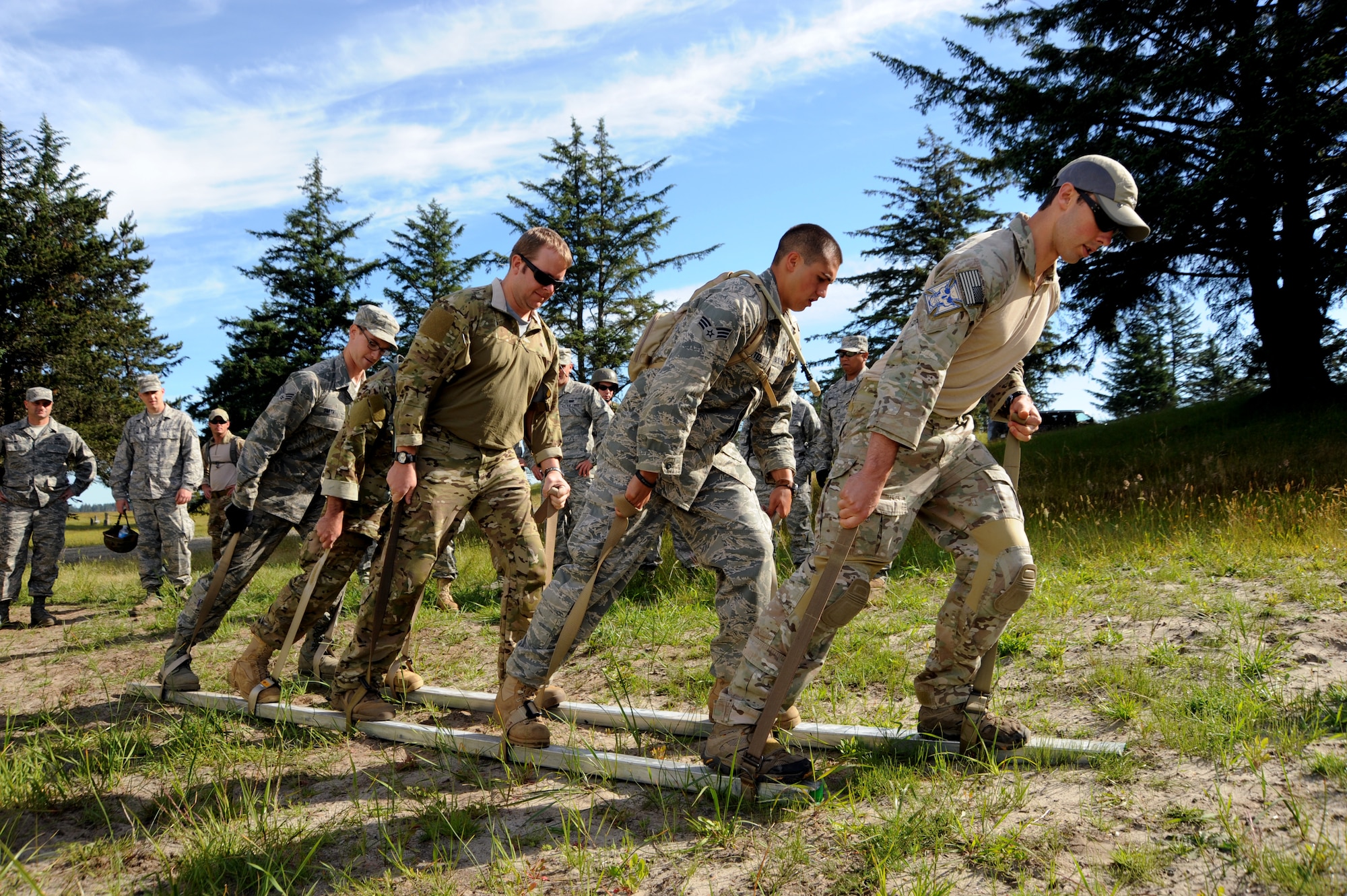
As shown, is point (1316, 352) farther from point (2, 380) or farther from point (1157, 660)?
point (2, 380)

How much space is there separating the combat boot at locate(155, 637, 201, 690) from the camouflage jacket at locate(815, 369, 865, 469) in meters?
5.86

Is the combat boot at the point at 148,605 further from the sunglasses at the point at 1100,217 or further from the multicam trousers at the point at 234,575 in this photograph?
the sunglasses at the point at 1100,217

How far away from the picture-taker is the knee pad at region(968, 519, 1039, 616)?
311cm

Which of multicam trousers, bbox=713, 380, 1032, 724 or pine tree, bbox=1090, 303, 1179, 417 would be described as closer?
multicam trousers, bbox=713, 380, 1032, 724

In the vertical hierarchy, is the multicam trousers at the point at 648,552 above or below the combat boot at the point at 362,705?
above

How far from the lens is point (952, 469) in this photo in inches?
128

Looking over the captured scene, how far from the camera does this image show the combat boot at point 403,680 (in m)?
4.73

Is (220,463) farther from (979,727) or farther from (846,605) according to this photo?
(979,727)

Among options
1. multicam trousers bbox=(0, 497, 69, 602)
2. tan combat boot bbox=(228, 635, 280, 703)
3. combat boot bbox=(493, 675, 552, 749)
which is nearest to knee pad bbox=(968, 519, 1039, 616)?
combat boot bbox=(493, 675, 552, 749)

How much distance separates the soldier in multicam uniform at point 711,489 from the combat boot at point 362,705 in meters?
0.88

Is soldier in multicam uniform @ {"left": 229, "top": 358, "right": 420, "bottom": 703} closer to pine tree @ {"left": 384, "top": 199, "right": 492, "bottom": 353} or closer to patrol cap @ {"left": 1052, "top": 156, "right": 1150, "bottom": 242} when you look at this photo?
patrol cap @ {"left": 1052, "top": 156, "right": 1150, "bottom": 242}

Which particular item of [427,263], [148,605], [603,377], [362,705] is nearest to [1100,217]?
[362,705]

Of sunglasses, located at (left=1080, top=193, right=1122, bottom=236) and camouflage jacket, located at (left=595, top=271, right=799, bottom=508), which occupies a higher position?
sunglasses, located at (left=1080, top=193, right=1122, bottom=236)

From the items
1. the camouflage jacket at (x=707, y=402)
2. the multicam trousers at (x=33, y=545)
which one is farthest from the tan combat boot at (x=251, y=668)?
the multicam trousers at (x=33, y=545)
